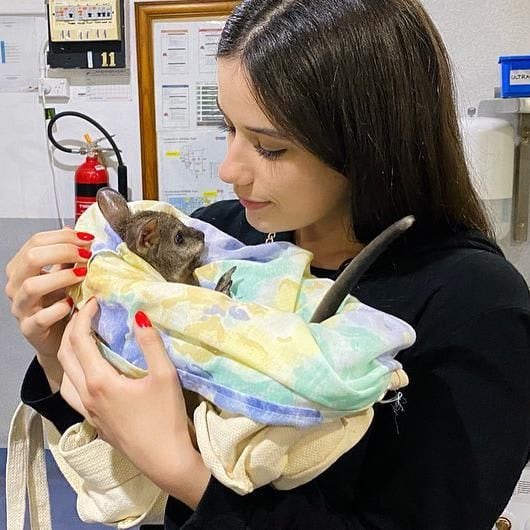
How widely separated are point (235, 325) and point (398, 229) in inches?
7.8

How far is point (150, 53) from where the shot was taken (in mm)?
2426

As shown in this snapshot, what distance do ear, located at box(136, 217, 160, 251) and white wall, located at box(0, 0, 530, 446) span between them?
1.54 meters

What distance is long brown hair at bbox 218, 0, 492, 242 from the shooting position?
900 mm

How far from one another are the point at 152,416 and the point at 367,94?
0.50m

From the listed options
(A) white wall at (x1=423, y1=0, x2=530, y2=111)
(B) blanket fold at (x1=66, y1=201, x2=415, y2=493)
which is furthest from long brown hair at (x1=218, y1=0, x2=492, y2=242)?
(A) white wall at (x1=423, y1=0, x2=530, y2=111)

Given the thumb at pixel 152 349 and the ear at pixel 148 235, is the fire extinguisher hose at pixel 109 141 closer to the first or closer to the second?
the ear at pixel 148 235

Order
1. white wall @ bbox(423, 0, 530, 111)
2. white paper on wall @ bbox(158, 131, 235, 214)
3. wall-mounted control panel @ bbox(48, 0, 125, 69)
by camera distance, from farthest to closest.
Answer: white paper on wall @ bbox(158, 131, 235, 214)
wall-mounted control panel @ bbox(48, 0, 125, 69)
white wall @ bbox(423, 0, 530, 111)

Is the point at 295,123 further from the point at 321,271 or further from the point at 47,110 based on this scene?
the point at 47,110

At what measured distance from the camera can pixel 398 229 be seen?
0.72 metres

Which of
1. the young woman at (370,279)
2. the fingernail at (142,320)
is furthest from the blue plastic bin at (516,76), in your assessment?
the fingernail at (142,320)

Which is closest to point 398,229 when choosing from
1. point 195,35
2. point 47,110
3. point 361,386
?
point 361,386

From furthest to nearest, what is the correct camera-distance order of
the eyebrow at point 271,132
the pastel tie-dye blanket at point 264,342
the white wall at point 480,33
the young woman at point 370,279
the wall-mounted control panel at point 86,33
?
the wall-mounted control panel at point 86,33, the white wall at point 480,33, the eyebrow at point 271,132, the young woman at point 370,279, the pastel tie-dye blanket at point 264,342

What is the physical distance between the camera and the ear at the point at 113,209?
3.36 feet

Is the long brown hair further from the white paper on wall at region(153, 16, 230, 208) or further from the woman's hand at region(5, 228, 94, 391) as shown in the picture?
the white paper on wall at region(153, 16, 230, 208)
